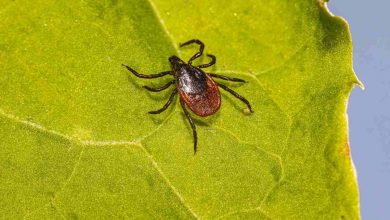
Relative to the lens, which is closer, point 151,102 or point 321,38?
point 321,38

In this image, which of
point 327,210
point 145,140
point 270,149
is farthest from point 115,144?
point 327,210

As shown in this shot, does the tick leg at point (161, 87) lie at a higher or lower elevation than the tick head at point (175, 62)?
lower

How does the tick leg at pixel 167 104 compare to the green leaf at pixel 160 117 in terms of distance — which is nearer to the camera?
the green leaf at pixel 160 117

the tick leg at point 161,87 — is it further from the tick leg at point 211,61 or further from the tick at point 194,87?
the tick leg at point 211,61

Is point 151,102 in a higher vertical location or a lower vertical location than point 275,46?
lower

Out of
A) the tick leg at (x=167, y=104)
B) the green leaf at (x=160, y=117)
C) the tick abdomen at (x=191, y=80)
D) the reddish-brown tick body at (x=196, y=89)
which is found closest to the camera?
the green leaf at (x=160, y=117)

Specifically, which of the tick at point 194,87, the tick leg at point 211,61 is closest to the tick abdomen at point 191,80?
the tick at point 194,87

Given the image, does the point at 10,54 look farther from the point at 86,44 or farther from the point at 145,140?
the point at 145,140

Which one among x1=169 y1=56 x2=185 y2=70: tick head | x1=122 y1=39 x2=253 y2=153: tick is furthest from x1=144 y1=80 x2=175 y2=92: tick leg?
x1=169 y1=56 x2=185 y2=70: tick head
